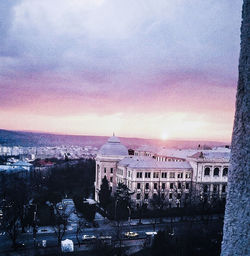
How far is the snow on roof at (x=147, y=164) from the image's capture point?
1448 inches

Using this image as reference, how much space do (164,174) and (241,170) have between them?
1438 inches

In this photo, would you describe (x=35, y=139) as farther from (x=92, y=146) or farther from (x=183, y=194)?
(x=183, y=194)

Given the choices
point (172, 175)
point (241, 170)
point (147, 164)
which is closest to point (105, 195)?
point (147, 164)

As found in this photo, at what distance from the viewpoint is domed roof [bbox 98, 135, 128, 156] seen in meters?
41.4

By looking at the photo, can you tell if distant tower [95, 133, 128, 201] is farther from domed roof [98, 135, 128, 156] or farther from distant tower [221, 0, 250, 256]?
distant tower [221, 0, 250, 256]

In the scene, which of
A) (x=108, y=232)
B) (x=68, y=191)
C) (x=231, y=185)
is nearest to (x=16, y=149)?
(x=68, y=191)

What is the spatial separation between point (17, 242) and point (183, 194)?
2205 centimetres

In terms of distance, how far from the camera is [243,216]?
175cm

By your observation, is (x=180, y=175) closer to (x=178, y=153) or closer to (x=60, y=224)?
(x=178, y=153)

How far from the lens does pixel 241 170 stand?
1761mm

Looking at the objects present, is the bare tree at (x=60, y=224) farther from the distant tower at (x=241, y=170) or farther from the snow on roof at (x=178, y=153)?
the snow on roof at (x=178, y=153)

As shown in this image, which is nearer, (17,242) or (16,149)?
(17,242)

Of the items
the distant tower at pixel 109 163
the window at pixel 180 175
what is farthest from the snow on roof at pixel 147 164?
the distant tower at pixel 109 163

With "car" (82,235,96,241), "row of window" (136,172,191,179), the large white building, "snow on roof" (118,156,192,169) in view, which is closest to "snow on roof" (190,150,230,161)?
the large white building
